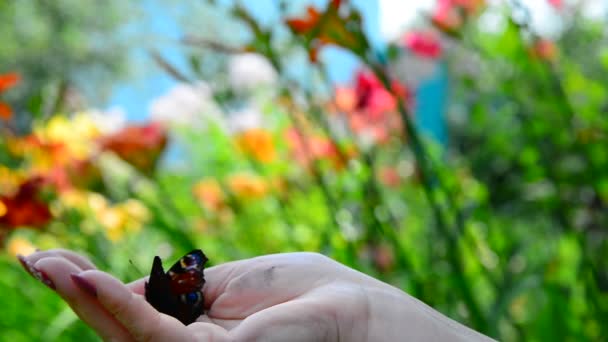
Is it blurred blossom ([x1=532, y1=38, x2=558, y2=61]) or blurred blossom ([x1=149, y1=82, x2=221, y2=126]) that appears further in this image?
blurred blossom ([x1=149, y1=82, x2=221, y2=126])

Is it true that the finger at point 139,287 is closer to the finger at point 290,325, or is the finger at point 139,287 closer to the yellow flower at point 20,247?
the finger at point 290,325

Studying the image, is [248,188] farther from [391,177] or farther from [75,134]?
[75,134]

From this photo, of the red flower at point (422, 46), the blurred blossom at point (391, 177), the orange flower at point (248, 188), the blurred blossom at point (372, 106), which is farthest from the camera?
the blurred blossom at point (391, 177)

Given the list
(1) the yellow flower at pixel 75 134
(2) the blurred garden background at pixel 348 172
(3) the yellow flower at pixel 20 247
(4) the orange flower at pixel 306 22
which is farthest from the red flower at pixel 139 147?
(3) the yellow flower at pixel 20 247

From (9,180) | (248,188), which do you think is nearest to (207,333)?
(9,180)

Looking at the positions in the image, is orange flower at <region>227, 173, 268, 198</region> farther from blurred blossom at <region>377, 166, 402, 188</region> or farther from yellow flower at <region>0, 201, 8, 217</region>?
yellow flower at <region>0, 201, 8, 217</region>

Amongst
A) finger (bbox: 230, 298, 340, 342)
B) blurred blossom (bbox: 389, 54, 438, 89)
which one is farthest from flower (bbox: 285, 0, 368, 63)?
blurred blossom (bbox: 389, 54, 438, 89)

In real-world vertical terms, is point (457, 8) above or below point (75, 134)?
above
